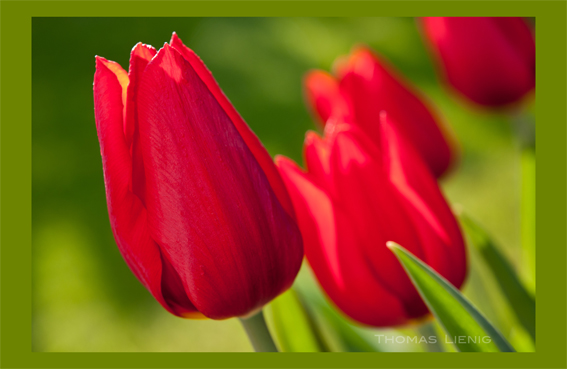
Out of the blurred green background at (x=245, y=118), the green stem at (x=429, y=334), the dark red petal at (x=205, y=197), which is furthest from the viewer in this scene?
the blurred green background at (x=245, y=118)

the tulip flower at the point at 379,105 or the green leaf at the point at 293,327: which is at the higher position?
the tulip flower at the point at 379,105

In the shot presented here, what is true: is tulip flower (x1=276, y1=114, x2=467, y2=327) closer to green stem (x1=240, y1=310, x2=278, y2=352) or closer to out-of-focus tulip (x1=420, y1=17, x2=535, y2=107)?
green stem (x1=240, y1=310, x2=278, y2=352)

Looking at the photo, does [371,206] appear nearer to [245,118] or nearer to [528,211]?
[528,211]

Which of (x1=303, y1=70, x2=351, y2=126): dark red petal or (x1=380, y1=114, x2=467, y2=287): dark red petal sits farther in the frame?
(x1=303, y1=70, x2=351, y2=126): dark red petal

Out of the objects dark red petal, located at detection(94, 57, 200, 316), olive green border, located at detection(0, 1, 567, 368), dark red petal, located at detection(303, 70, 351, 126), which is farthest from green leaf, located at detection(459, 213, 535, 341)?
dark red petal, located at detection(94, 57, 200, 316)

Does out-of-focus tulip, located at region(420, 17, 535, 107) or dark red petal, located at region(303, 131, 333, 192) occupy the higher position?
out-of-focus tulip, located at region(420, 17, 535, 107)

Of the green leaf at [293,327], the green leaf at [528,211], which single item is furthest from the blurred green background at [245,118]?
the green leaf at [293,327]

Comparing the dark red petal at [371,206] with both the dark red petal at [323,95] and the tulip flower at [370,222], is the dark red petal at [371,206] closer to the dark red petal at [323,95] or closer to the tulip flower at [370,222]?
the tulip flower at [370,222]

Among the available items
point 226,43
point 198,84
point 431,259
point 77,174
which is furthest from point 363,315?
point 77,174

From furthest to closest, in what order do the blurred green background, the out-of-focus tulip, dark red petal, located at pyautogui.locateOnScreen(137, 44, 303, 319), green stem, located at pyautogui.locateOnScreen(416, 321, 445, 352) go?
the blurred green background → the out-of-focus tulip → green stem, located at pyautogui.locateOnScreen(416, 321, 445, 352) → dark red petal, located at pyautogui.locateOnScreen(137, 44, 303, 319)
